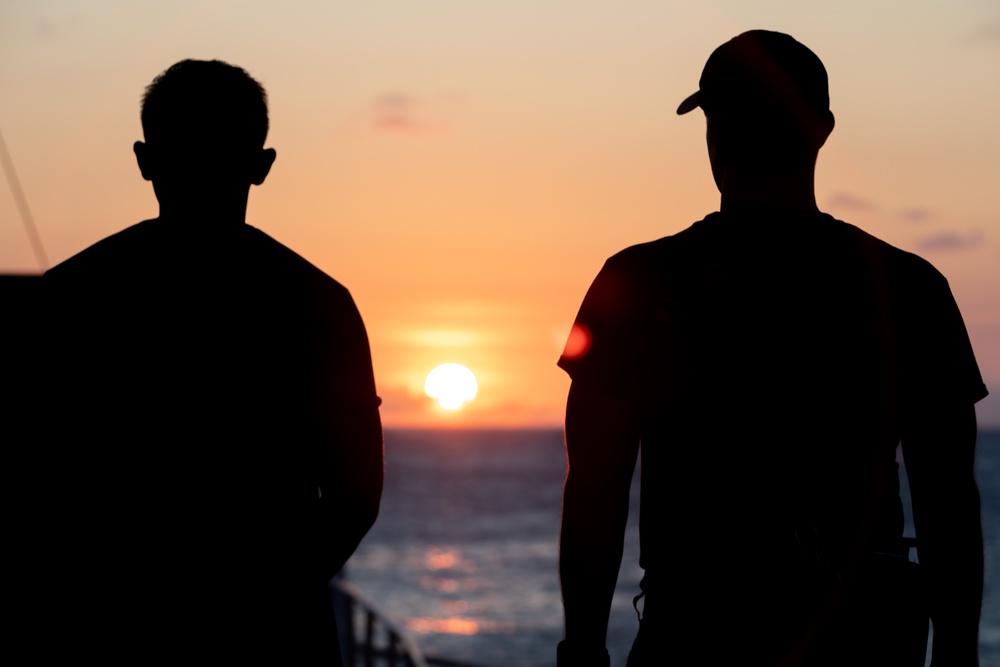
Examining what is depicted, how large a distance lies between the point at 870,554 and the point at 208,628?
1.34 m

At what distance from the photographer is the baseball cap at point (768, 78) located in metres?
2.94

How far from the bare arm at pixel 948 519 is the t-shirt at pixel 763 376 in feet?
0.19

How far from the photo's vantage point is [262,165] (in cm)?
286

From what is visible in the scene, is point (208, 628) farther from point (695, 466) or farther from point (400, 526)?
point (400, 526)

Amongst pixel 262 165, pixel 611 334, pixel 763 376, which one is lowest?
pixel 763 376

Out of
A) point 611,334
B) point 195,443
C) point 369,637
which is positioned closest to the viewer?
point 195,443

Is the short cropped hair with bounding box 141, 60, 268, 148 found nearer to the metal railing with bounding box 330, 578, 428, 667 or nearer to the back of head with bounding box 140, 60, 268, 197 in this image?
the back of head with bounding box 140, 60, 268, 197

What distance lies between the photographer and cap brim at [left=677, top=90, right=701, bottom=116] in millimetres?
3027

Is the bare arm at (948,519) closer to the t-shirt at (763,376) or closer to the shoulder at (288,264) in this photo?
the t-shirt at (763,376)

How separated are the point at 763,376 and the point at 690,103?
629 mm

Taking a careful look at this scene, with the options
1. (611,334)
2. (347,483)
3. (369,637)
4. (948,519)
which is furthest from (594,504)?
(369,637)

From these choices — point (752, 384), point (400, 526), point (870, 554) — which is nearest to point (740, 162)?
point (752, 384)

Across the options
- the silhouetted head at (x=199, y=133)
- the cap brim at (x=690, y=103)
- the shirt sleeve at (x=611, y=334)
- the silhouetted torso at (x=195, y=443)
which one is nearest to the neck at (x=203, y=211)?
the silhouetted head at (x=199, y=133)

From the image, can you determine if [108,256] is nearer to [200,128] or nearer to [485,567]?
[200,128]
